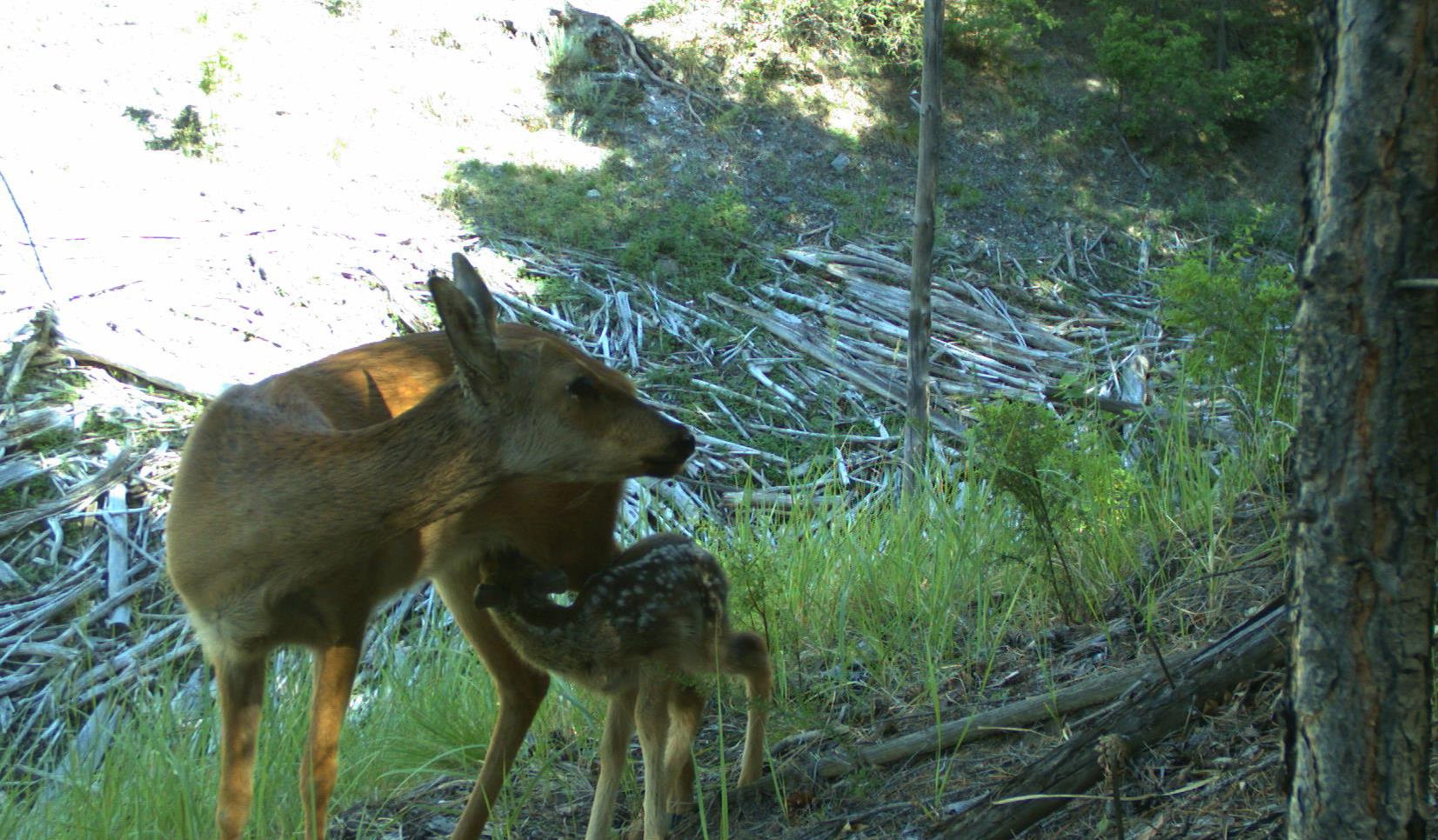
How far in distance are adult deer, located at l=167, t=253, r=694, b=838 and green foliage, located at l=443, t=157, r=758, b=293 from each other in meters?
7.22

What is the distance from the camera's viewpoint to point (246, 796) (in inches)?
141

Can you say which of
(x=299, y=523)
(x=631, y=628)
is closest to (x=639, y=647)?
(x=631, y=628)

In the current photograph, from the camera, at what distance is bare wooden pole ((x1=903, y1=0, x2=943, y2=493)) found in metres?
6.47

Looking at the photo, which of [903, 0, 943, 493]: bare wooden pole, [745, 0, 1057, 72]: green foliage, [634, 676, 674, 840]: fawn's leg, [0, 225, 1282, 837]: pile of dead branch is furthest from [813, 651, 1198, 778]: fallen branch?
[745, 0, 1057, 72]: green foliage

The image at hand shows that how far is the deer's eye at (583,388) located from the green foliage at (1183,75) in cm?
1232

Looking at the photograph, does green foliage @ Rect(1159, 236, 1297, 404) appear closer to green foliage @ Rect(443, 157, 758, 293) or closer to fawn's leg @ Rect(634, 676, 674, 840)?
fawn's leg @ Rect(634, 676, 674, 840)

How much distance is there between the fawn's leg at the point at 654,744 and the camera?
11.7ft

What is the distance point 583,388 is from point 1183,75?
1281cm

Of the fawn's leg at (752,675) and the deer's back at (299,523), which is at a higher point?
the deer's back at (299,523)

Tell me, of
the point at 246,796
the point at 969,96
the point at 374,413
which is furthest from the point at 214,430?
the point at 969,96

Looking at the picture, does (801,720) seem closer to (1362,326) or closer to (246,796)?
(246,796)

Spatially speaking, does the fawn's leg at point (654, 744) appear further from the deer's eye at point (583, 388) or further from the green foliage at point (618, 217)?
the green foliage at point (618, 217)

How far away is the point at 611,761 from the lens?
3672mm

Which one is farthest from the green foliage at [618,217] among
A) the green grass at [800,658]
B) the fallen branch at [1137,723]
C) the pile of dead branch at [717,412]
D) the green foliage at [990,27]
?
the fallen branch at [1137,723]
